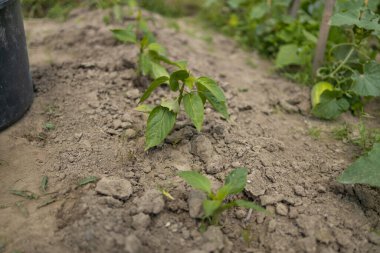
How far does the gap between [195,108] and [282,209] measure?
62 centimetres

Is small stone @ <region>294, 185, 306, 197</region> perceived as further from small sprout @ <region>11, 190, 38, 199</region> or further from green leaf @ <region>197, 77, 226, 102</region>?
small sprout @ <region>11, 190, 38, 199</region>

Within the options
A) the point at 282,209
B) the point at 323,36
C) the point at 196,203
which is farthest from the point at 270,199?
the point at 323,36

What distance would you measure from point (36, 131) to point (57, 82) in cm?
46

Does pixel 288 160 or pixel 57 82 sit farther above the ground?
pixel 57 82

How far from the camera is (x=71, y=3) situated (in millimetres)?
3906

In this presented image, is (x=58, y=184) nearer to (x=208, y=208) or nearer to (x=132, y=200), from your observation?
(x=132, y=200)

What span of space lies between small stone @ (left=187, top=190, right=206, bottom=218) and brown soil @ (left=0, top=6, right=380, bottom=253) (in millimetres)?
35

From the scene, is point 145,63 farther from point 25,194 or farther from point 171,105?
point 25,194

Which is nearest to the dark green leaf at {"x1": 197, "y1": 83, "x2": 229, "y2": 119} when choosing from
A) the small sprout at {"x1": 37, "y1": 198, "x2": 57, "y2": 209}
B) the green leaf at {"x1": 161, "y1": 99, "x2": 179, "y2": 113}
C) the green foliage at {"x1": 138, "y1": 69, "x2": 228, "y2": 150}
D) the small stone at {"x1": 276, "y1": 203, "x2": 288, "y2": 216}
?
the green foliage at {"x1": 138, "y1": 69, "x2": 228, "y2": 150}

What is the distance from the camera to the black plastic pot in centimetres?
215

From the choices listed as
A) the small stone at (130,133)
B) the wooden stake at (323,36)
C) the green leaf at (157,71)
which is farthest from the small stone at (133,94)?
the wooden stake at (323,36)

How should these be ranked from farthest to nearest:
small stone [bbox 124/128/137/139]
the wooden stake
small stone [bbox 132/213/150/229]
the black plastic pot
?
the wooden stake
small stone [bbox 124/128/137/139]
the black plastic pot
small stone [bbox 132/213/150/229]

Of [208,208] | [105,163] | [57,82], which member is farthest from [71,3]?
[208,208]

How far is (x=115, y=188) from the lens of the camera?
193 cm
